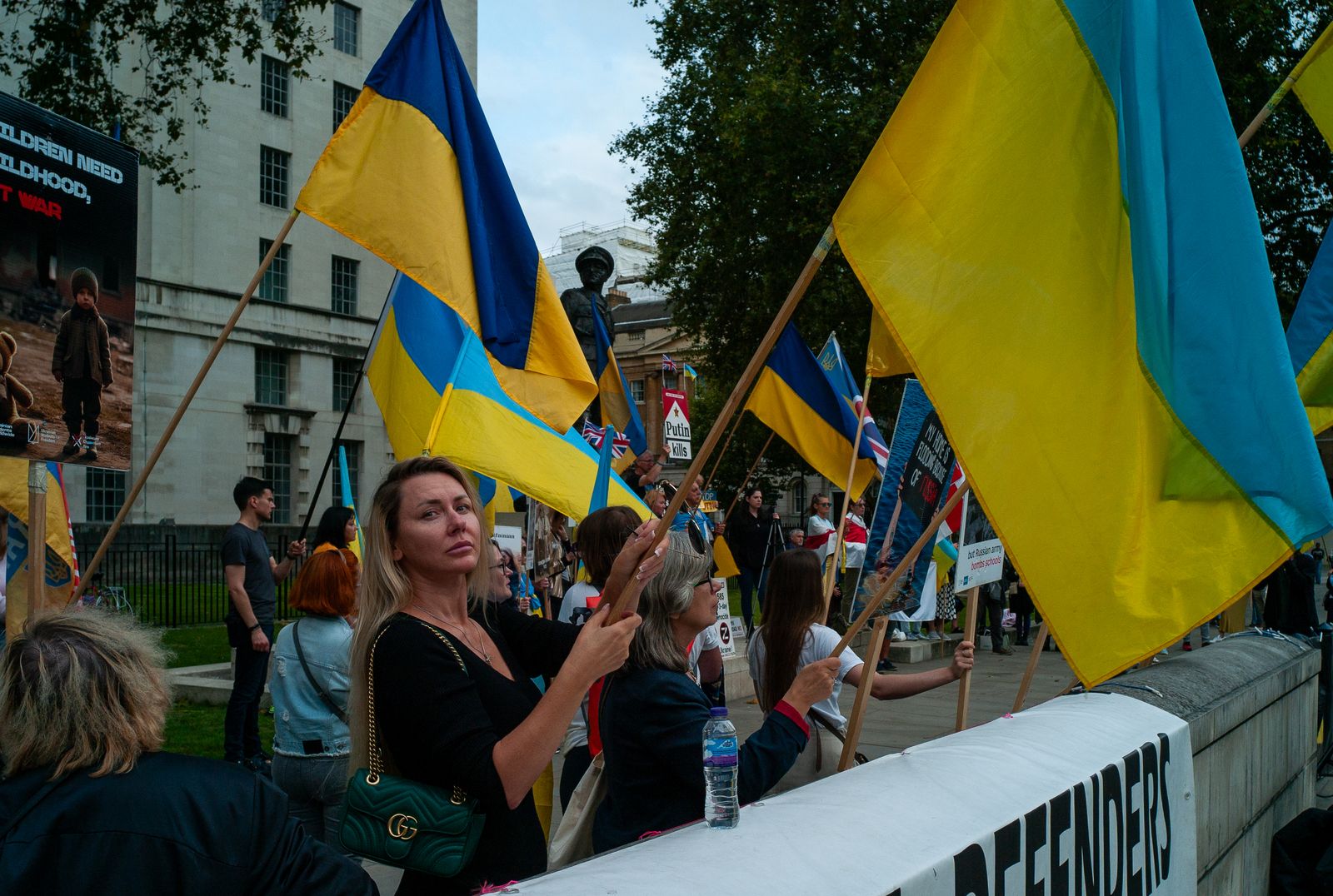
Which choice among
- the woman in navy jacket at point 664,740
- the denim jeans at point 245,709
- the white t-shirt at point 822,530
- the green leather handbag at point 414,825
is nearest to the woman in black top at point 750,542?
the white t-shirt at point 822,530

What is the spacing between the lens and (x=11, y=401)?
4.00m

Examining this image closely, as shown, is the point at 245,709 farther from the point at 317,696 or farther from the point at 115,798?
the point at 115,798

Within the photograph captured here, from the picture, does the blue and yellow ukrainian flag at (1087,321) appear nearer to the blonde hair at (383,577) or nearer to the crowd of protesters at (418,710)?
the crowd of protesters at (418,710)

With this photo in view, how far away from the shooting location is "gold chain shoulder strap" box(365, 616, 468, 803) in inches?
95.0

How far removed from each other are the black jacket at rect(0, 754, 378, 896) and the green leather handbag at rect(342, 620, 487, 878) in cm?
42

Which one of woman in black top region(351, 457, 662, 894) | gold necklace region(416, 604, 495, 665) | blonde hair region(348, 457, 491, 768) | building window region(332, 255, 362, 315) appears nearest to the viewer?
woman in black top region(351, 457, 662, 894)

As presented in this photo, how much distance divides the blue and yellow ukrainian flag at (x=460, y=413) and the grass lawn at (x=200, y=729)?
2.77 metres

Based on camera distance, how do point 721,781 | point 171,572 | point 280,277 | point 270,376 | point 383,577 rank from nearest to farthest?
point 721,781
point 383,577
point 171,572
point 280,277
point 270,376

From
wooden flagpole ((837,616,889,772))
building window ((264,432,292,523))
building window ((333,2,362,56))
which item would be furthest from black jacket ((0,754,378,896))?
building window ((333,2,362,56))

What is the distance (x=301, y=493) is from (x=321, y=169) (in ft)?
104

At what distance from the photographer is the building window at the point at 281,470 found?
3475 cm

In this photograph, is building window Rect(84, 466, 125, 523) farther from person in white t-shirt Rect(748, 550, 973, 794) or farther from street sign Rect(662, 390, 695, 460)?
person in white t-shirt Rect(748, 550, 973, 794)

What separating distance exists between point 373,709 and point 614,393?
7.88m

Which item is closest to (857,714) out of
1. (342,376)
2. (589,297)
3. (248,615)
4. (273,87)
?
(248,615)
